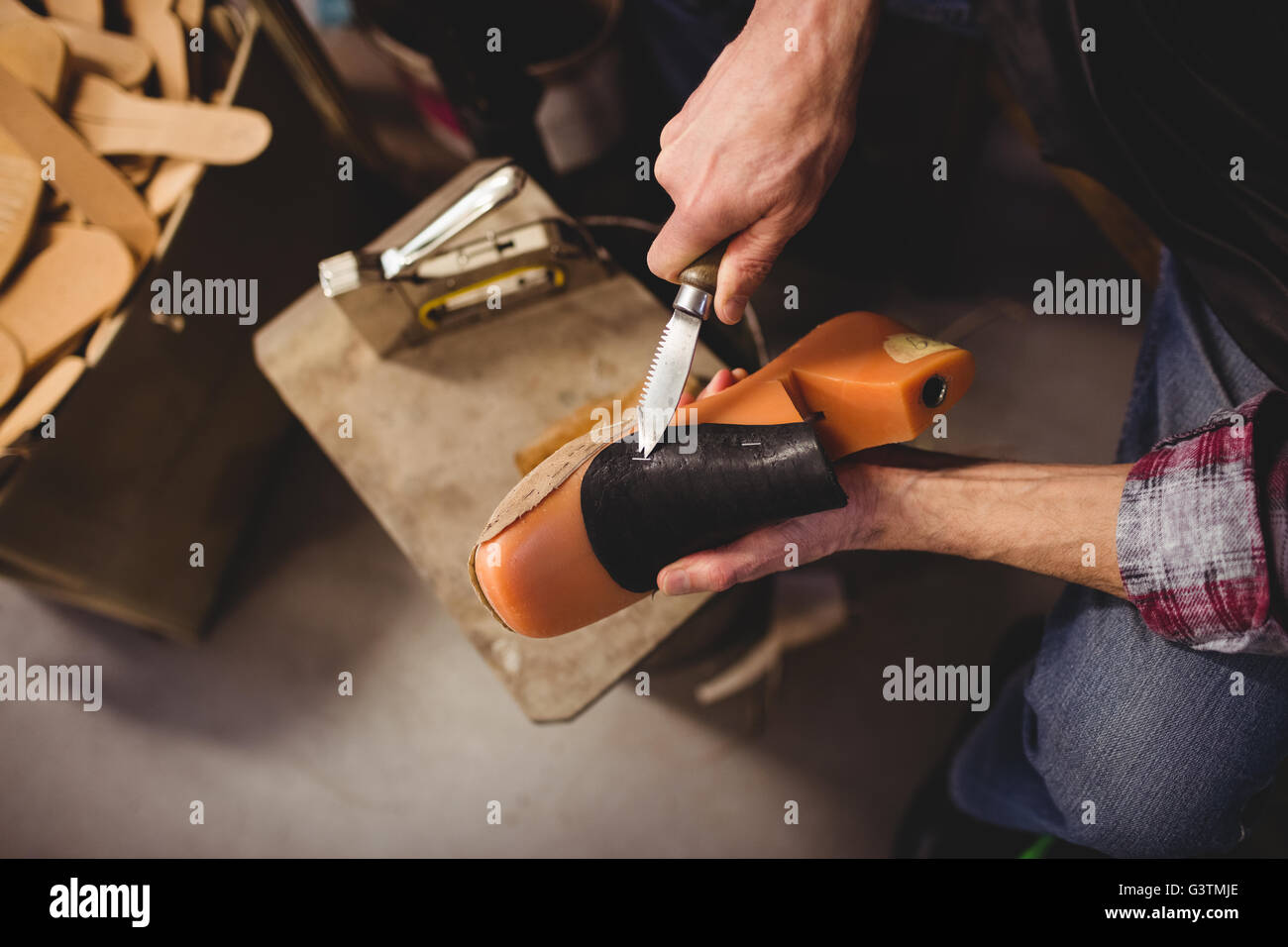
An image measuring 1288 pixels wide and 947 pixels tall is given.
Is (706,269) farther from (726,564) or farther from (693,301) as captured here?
(726,564)

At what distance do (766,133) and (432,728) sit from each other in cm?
100

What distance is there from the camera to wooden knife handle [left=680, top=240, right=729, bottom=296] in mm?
684

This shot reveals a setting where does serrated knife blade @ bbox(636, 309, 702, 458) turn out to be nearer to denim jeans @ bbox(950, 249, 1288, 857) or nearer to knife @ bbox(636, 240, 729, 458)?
knife @ bbox(636, 240, 729, 458)

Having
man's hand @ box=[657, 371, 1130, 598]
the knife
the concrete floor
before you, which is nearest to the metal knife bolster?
the knife

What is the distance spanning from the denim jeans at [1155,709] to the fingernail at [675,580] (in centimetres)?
40

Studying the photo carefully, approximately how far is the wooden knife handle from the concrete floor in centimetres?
65

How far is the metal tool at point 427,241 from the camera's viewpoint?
0.82 m

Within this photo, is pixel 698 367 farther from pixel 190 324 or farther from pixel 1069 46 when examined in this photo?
pixel 190 324

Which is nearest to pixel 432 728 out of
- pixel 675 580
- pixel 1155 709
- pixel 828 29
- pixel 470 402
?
pixel 470 402

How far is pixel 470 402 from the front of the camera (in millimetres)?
948

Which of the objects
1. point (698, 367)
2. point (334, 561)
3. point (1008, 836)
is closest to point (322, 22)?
point (334, 561)

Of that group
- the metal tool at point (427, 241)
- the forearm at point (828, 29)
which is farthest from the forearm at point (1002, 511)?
the metal tool at point (427, 241)

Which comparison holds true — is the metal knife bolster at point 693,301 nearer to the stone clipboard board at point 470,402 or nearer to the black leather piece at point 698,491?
the black leather piece at point 698,491

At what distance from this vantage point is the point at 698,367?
901mm
